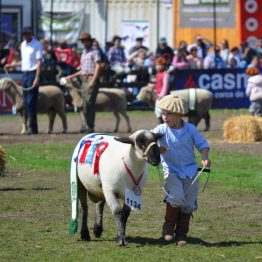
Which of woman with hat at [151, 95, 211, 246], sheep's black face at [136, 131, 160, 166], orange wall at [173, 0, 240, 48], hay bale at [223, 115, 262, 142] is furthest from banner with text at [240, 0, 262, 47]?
sheep's black face at [136, 131, 160, 166]

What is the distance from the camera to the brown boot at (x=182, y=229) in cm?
1057

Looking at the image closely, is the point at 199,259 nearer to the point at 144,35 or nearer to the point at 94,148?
the point at 94,148

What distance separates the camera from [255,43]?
3734cm

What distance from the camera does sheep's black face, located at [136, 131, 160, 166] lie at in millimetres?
10125

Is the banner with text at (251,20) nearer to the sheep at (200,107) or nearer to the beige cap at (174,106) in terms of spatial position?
the sheep at (200,107)

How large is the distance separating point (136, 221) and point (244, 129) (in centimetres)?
1029

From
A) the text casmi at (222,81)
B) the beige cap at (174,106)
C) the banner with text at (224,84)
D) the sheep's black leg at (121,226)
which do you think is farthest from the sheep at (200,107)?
the sheep's black leg at (121,226)

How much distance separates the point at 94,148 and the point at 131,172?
60 centimetres

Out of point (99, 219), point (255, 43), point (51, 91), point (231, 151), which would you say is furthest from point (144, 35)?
point (99, 219)

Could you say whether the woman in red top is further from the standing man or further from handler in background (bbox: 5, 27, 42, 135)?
the standing man

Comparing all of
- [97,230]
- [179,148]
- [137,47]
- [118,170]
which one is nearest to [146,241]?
[97,230]

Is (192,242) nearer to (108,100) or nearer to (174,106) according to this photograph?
(174,106)

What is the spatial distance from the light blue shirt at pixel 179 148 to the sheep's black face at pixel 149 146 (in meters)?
0.26

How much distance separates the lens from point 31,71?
78.8 ft
